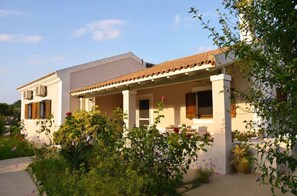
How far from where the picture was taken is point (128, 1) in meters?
10.5

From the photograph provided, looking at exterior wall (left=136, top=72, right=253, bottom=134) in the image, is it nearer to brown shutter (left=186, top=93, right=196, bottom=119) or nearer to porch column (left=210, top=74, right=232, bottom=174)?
brown shutter (left=186, top=93, right=196, bottom=119)

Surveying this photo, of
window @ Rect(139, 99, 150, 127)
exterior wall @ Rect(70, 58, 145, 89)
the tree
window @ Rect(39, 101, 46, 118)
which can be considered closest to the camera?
the tree

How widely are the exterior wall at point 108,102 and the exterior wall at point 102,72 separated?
1113mm

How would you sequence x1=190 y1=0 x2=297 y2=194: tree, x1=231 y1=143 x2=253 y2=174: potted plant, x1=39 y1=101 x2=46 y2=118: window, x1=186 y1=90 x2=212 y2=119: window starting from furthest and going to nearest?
1. x1=39 y1=101 x2=46 y2=118: window
2. x1=186 y1=90 x2=212 y2=119: window
3. x1=231 y1=143 x2=253 y2=174: potted plant
4. x1=190 y1=0 x2=297 y2=194: tree

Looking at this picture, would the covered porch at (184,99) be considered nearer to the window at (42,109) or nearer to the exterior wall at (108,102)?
the exterior wall at (108,102)

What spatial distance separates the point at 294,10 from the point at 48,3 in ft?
34.7

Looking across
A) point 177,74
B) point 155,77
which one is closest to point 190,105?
point 155,77

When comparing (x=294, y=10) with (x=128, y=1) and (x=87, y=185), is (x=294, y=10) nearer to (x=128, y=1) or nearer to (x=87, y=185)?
(x=87, y=185)

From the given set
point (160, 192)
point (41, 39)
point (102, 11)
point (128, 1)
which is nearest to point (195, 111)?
point (128, 1)

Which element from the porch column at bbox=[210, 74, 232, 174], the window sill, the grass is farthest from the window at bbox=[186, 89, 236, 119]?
the grass

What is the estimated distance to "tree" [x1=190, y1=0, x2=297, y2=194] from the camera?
8.19ft

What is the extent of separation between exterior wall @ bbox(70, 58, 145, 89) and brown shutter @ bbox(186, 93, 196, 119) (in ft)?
21.8

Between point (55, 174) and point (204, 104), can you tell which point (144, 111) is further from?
point (55, 174)

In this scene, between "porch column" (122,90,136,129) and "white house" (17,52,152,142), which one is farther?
"white house" (17,52,152,142)
